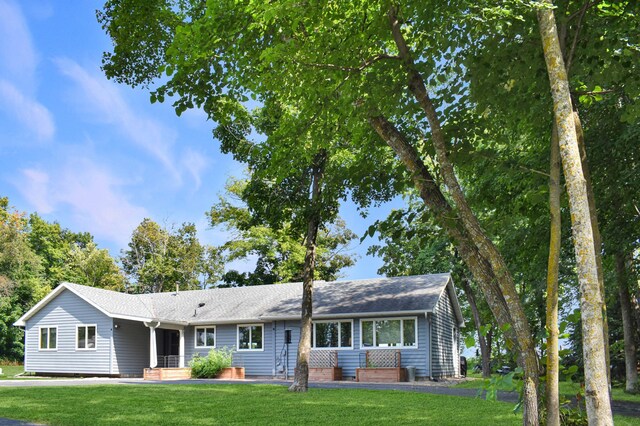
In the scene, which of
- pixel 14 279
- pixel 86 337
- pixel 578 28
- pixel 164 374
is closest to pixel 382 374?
pixel 164 374

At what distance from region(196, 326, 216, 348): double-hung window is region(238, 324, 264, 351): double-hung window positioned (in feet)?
4.86

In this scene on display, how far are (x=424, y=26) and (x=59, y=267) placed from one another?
4652 centimetres

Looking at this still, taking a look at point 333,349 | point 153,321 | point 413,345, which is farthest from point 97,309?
point 413,345

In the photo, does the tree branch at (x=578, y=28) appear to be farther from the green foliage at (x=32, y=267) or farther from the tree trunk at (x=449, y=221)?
the green foliage at (x=32, y=267)

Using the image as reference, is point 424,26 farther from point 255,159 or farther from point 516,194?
point 255,159

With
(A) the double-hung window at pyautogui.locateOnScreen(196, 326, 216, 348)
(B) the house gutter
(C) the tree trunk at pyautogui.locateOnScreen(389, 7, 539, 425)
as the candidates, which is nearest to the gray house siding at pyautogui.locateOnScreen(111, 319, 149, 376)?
(A) the double-hung window at pyautogui.locateOnScreen(196, 326, 216, 348)

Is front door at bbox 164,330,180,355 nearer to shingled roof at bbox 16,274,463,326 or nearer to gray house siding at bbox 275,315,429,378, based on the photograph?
shingled roof at bbox 16,274,463,326

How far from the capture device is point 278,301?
2745cm

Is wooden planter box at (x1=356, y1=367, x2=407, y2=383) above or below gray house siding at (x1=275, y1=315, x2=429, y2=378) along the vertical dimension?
below

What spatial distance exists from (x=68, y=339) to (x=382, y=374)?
1474 cm

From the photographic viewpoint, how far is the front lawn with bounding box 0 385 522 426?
950cm

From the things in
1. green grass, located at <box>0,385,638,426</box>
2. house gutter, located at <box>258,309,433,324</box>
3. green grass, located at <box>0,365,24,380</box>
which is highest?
house gutter, located at <box>258,309,433,324</box>

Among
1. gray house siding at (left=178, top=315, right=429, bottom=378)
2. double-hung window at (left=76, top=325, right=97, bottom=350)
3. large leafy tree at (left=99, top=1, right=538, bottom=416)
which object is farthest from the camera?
double-hung window at (left=76, top=325, right=97, bottom=350)

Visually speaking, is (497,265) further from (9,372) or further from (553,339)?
(9,372)
